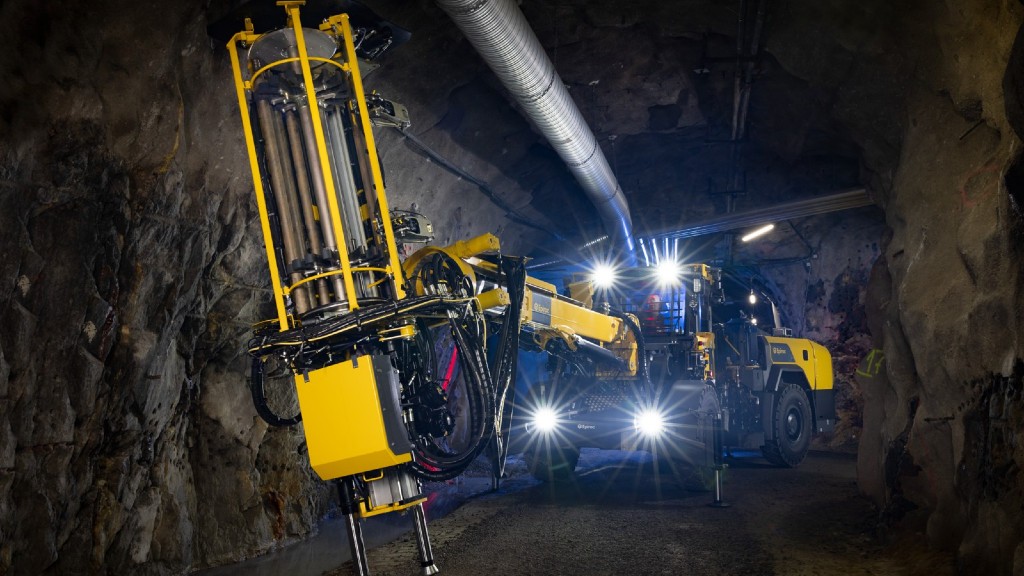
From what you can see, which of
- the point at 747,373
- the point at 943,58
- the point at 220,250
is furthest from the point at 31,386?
the point at 747,373

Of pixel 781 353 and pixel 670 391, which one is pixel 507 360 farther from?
pixel 781 353

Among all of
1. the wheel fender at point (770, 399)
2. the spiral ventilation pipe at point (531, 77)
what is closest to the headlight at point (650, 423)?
the wheel fender at point (770, 399)

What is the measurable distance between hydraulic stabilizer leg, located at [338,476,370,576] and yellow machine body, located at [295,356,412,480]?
0.14 m

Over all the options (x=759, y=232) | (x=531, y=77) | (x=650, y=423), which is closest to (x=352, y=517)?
(x=531, y=77)

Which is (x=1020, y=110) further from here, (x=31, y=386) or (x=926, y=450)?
(x=31, y=386)

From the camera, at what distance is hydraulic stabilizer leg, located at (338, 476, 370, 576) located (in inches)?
165

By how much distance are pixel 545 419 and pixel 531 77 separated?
4.48m

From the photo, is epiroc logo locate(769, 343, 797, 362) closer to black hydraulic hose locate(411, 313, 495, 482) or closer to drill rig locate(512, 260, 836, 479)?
drill rig locate(512, 260, 836, 479)

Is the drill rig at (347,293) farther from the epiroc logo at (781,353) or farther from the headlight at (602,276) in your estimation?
the epiroc logo at (781,353)

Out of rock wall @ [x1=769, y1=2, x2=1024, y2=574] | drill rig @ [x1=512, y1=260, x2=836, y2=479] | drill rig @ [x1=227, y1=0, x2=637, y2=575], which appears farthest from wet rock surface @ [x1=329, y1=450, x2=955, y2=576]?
drill rig @ [x1=227, y1=0, x2=637, y2=575]

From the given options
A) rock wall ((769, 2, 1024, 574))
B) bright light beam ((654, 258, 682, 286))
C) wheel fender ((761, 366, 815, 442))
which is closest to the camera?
rock wall ((769, 2, 1024, 574))

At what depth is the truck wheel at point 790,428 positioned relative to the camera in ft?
35.5

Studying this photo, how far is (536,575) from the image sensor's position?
5.60 m

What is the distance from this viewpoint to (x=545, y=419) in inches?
368
